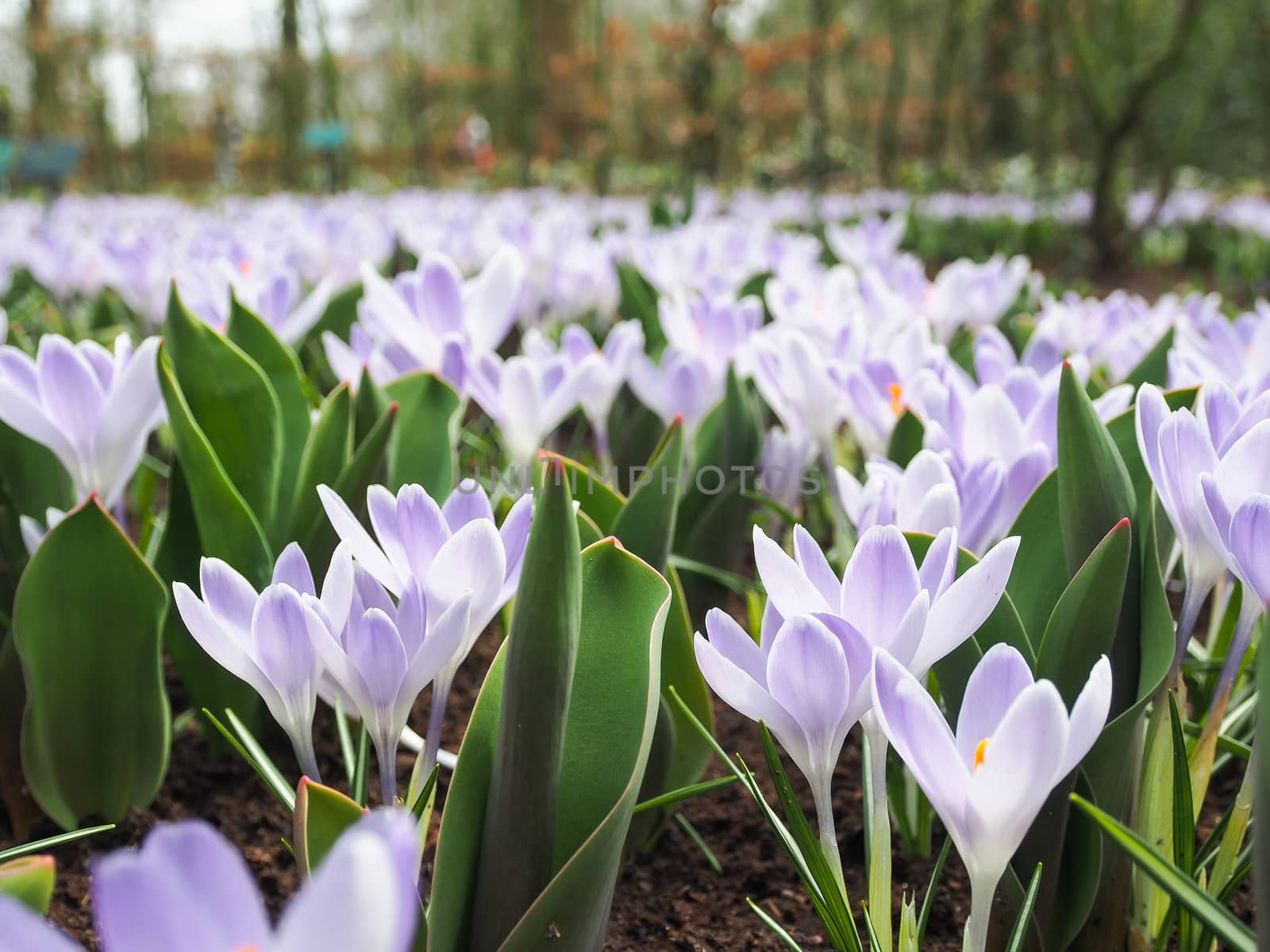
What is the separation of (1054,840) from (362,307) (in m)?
1.10

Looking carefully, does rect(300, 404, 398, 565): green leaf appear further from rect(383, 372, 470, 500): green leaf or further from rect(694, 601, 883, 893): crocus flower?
rect(694, 601, 883, 893): crocus flower

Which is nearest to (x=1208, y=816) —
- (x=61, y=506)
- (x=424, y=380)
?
(x=424, y=380)

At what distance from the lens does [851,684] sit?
679 mm

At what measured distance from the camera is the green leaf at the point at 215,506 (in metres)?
1.07

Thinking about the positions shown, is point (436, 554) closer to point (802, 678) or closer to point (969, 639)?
point (802, 678)

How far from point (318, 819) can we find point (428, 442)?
2.13ft

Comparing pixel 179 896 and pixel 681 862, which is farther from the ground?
pixel 179 896

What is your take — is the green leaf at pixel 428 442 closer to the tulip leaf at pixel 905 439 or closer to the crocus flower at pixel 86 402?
the crocus flower at pixel 86 402

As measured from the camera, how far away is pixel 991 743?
1.88 ft

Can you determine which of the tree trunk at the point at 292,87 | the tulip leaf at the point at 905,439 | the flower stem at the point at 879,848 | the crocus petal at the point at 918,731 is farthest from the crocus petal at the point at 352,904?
the tree trunk at the point at 292,87

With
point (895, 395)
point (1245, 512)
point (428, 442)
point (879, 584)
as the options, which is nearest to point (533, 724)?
point (879, 584)

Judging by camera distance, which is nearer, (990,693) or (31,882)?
(31,882)

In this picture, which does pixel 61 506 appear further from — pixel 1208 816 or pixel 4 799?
pixel 1208 816

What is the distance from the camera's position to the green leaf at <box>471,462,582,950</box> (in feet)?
2.05
